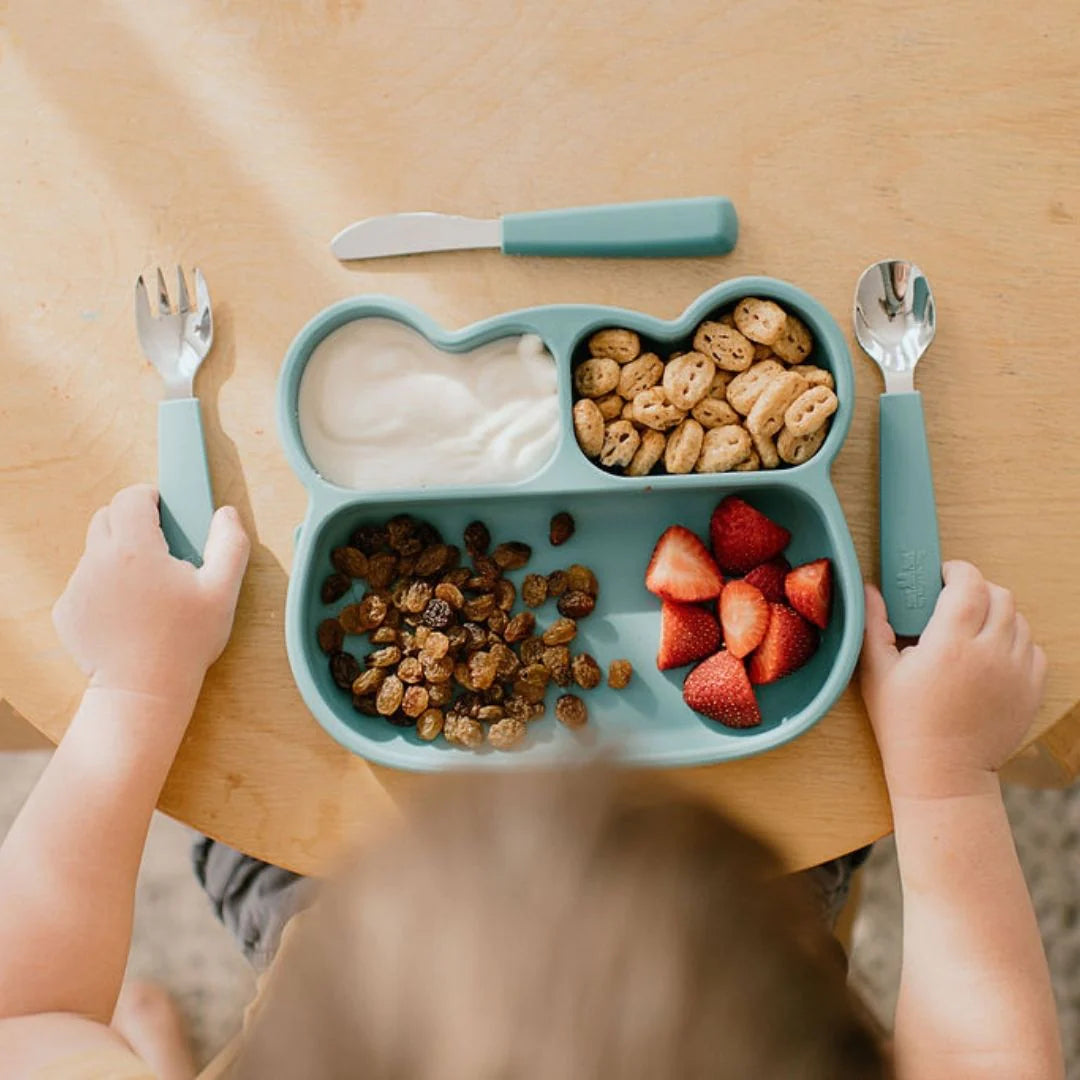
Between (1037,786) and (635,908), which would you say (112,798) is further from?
(1037,786)

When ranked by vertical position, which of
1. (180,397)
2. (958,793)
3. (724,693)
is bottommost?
(958,793)

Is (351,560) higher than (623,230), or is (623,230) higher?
(623,230)

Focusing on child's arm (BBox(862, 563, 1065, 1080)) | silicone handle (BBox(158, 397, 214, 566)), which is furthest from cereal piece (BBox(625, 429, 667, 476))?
silicone handle (BBox(158, 397, 214, 566))

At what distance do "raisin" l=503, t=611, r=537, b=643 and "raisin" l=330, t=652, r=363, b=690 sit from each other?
0.12 m

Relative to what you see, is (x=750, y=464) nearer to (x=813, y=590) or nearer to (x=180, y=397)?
(x=813, y=590)

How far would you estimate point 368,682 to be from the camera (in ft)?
2.64

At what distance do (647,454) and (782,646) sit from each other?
0.58ft

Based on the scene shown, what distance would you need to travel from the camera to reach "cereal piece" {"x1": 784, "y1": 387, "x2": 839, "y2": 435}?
753 millimetres

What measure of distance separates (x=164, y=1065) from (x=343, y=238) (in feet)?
2.73

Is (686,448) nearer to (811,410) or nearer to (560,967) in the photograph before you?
(811,410)

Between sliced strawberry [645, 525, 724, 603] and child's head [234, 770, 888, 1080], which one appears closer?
child's head [234, 770, 888, 1080]

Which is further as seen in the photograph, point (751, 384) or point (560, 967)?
point (751, 384)

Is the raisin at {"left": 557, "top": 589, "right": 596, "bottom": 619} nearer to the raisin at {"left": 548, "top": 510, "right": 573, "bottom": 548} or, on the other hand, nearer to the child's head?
the raisin at {"left": 548, "top": 510, "right": 573, "bottom": 548}

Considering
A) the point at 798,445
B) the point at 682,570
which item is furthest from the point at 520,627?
the point at 798,445
